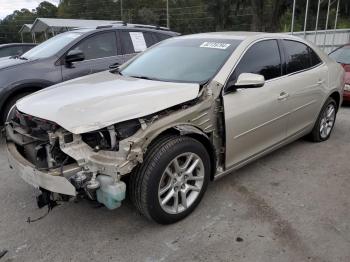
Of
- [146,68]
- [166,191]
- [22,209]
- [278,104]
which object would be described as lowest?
[22,209]

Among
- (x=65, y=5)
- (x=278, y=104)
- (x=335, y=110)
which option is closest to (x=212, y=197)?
(x=278, y=104)

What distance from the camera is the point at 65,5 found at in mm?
69125

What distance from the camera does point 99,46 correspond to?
6301mm

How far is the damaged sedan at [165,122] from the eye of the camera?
8.62 feet

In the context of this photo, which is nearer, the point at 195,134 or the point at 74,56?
the point at 195,134

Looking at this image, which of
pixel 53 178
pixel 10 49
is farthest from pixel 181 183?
pixel 10 49

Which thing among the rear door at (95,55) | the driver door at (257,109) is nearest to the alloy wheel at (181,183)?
the driver door at (257,109)

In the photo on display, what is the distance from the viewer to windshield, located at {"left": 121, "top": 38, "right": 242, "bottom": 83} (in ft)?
11.4

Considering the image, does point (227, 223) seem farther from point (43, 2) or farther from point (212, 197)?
point (43, 2)

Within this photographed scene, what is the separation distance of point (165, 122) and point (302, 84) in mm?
2232

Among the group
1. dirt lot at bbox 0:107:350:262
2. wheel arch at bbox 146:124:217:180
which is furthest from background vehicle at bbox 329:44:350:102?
wheel arch at bbox 146:124:217:180

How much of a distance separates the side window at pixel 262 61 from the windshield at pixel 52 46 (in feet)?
11.6

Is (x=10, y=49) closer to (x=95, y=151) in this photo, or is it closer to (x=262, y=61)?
(x=262, y=61)

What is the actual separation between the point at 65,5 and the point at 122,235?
7409 cm
